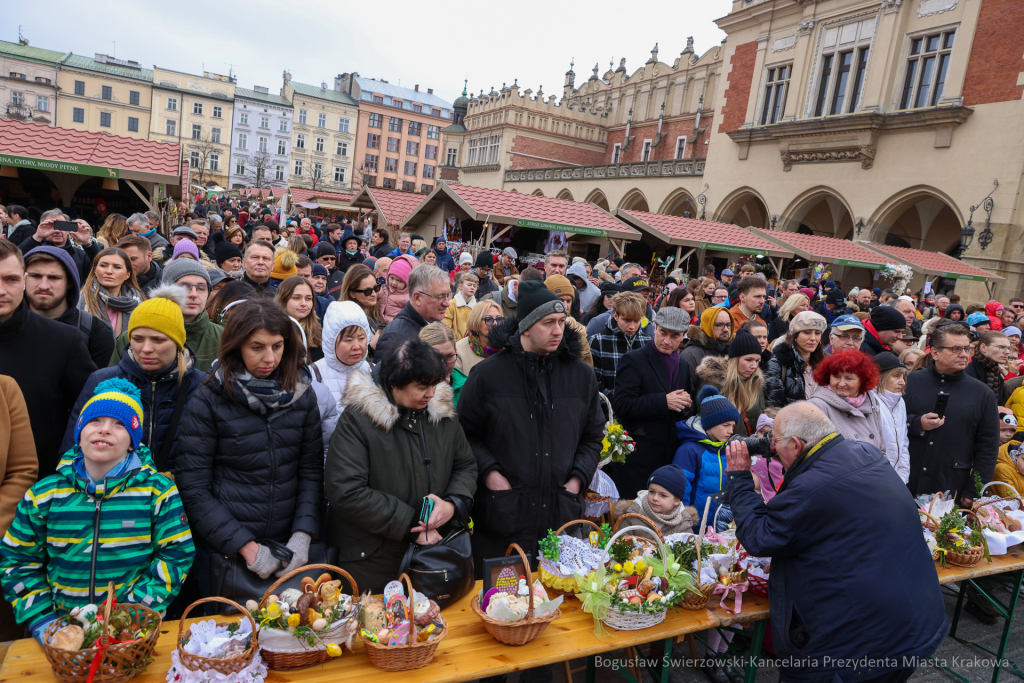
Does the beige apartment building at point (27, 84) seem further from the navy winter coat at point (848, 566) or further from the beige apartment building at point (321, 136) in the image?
the navy winter coat at point (848, 566)

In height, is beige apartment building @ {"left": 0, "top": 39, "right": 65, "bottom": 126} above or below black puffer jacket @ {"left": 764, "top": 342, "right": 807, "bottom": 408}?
above

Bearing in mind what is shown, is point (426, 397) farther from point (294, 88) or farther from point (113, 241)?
point (294, 88)

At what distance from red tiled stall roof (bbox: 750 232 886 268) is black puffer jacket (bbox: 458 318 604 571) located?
13420mm

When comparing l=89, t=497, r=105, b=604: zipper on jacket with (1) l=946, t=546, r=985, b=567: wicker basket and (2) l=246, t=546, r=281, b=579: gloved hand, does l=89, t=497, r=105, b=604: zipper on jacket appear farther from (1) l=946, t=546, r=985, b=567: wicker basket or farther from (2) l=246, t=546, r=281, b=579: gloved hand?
(1) l=946, t=546, r=985, b=567: wicker basket

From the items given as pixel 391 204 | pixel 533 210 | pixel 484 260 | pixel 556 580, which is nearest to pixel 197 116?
pixel 391 204

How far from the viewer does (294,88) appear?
68.2 m

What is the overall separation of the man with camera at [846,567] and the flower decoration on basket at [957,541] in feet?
3.73

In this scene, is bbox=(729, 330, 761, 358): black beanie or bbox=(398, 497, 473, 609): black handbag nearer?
bbox=(398, 497, 473, 609): black handbag

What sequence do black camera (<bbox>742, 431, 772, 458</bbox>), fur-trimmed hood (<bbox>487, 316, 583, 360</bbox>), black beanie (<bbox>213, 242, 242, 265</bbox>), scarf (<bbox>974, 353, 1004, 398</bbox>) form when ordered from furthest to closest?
1. black beanie (<bbox>213, 242, 242, 265</bbox>)
2. scarf (<bbox>974, 353, 1004, 398</bbox>)
3. fur-trimmed hood (<bbox>487, 316, 583, 360</bbox>)
4. black camera (<bbox>742, 431, 772, 458</bbox>)

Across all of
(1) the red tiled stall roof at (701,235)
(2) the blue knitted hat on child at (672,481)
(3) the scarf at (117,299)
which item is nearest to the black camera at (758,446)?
(2) the blue knitted hat on child at (672,481)

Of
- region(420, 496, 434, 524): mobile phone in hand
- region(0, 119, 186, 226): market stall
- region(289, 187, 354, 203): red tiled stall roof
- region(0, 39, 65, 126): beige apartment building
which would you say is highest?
region(0, 39, 65, 126): beige apartment building

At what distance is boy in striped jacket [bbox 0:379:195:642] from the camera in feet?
6.76

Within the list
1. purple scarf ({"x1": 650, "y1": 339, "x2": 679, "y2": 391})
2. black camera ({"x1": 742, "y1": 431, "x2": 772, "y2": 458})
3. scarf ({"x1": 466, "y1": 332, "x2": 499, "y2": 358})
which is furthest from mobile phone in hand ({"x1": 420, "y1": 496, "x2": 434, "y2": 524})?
purple scarf ({"x1": 650, "y1": 339, "x2": 679, "y2": 391})

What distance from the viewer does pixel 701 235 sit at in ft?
46.3
